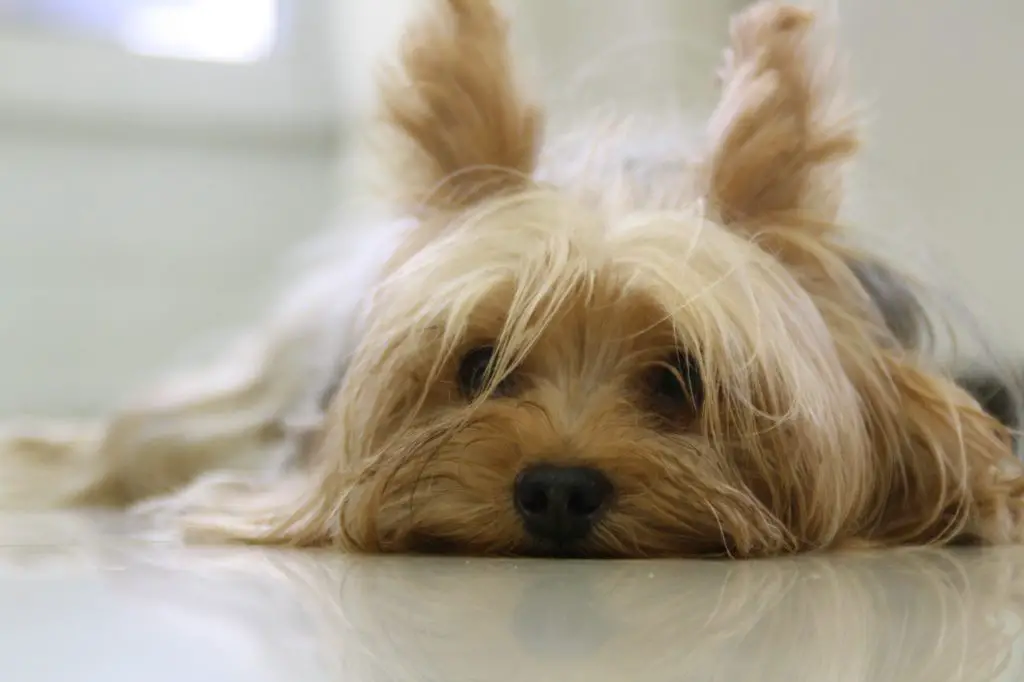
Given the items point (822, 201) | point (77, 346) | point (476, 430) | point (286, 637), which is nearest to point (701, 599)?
point (286, 637)

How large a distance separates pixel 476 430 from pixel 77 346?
2.05 m

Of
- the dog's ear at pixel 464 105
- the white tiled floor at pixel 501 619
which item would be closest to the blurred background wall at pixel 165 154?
the dog's ear at pixel 464 105

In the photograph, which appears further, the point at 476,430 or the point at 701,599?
the point at 476,430

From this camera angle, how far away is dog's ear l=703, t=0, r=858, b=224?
1.26 m

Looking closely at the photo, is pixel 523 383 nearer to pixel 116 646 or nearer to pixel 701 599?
pixel 701 599

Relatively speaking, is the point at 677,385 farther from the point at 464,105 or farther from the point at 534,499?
the point at 464,105

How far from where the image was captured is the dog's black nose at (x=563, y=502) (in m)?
1.03

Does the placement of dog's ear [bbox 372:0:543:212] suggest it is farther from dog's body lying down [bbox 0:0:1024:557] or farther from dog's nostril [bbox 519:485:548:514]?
dog's nostril [bbox 519:485:548:514]

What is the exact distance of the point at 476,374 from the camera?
1.22m

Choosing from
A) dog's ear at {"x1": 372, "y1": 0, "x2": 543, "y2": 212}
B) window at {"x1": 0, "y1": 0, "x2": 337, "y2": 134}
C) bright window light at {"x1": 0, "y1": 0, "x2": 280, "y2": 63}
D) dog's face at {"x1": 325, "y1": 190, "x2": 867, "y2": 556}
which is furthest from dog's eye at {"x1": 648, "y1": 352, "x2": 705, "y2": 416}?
bright window light at {"x1": 0, "y1": 0, "x2": 280, "y2": 63}

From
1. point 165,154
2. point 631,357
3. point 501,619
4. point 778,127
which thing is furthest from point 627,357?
point 165,154

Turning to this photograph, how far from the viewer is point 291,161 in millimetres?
3123

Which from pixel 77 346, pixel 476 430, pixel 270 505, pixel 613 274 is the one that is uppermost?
pixel 613 274

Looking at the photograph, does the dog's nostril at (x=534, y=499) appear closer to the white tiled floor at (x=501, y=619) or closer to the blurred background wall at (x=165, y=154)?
the white tiled floor at (x=501, y=619)
